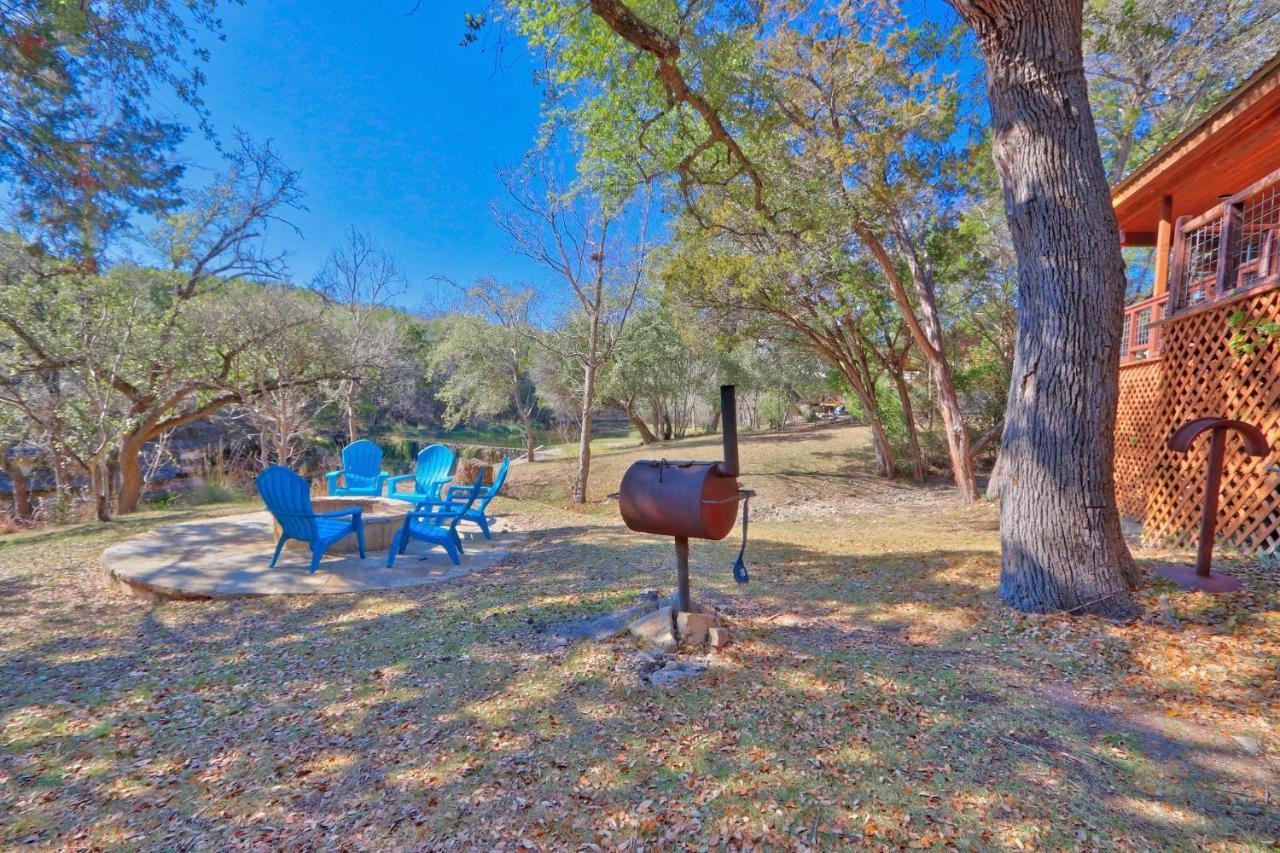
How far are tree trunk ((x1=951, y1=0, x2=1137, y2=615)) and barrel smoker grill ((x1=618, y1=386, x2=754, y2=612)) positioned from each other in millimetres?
1825

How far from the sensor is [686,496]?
258 centimetres

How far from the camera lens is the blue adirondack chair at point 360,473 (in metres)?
6.98

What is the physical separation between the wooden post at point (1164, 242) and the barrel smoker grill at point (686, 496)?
635 centimetres

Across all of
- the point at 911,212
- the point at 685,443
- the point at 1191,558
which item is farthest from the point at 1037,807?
the point at 685,443

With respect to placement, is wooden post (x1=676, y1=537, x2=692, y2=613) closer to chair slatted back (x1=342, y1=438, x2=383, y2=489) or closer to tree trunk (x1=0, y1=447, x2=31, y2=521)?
chair slatted back (x1=342, y1=438, x2=383, y2=489)

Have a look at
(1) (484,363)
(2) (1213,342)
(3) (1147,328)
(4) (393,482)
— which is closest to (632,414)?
(1) (484,363)

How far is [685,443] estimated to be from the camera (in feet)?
58.5

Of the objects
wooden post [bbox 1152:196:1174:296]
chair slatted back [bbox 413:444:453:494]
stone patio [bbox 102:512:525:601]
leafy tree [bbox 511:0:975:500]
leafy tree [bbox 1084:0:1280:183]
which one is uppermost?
leafy tree [bbox 1084:0:1280:183]

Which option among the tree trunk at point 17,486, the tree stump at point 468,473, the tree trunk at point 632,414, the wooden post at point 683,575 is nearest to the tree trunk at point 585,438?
the tree stump at point 468,473

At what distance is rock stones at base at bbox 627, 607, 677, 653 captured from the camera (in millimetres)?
2838

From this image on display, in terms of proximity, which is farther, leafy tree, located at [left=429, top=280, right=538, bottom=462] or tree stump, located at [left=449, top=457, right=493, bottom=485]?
leafy tree, located at [left=429, top=280, right=538, bottom=462]

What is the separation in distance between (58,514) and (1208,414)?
604 inches

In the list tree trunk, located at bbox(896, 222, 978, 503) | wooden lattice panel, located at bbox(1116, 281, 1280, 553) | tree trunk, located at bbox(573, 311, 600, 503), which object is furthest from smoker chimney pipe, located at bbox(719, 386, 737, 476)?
tree trunk, located at bbox(573, 311, 600, 503)

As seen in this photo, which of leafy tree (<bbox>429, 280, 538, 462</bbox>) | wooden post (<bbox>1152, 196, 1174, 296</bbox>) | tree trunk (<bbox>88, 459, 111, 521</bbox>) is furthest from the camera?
leafy tree (<bbox>429, 280, 538, 462</bbox>)
